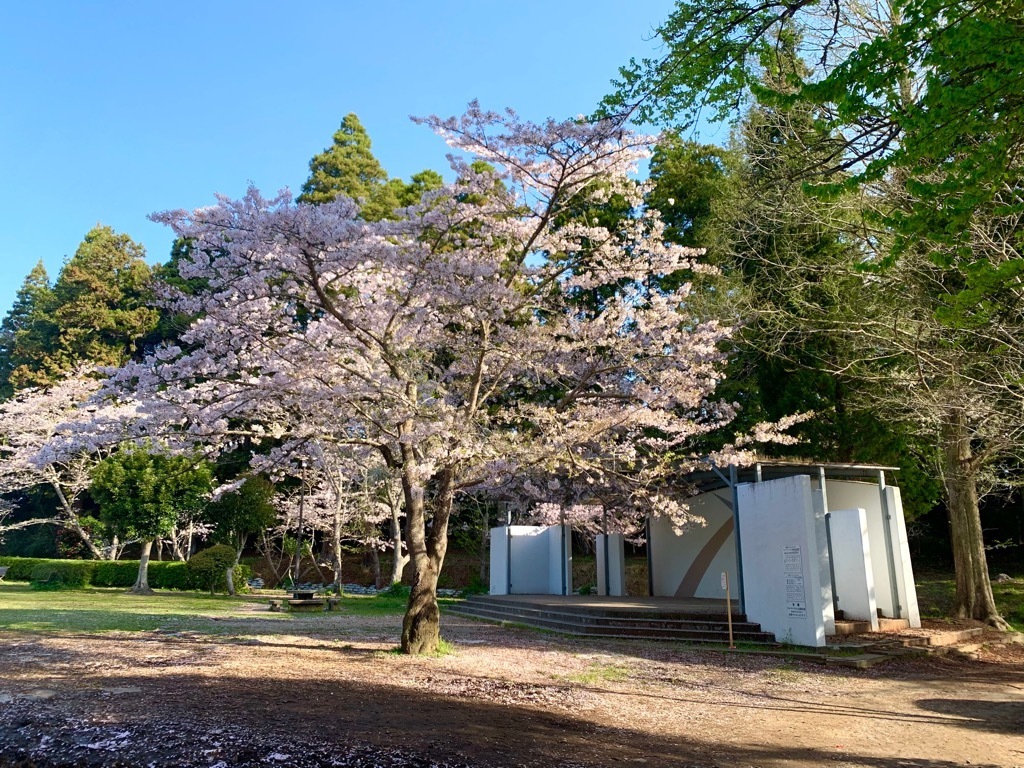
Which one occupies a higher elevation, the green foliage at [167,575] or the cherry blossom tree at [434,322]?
the cherry blossom tree at [434,322]

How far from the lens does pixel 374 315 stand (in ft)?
28.4

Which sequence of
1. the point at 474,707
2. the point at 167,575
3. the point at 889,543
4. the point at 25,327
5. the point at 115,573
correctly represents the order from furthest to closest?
the point at 25,327 < the point at 115,573 < the point at 167,575 < the point at 889,543 < the point at 474,707

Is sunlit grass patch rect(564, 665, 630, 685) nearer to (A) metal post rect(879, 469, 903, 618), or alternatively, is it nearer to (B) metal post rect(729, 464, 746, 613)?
(B) metal post rect(729, 464, 746, 613)

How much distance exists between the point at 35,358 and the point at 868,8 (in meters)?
34.6

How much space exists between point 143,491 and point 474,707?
1698cm

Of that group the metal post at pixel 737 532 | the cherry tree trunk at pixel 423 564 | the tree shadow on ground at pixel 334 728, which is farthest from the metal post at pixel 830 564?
the cherry tree trunk at pixel 423 564

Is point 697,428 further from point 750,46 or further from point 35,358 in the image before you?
point 35,358

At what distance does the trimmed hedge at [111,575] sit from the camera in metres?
22.8

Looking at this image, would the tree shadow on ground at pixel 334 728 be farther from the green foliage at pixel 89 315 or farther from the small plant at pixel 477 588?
the green foliage at pixel 89 315

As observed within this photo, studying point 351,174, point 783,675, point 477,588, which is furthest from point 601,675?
point 351,174

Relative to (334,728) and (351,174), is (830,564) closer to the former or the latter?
(334,728)

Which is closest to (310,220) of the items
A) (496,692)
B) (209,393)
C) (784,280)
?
(209,393)

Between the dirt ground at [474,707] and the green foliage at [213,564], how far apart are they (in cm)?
1149

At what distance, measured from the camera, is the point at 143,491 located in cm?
1959
